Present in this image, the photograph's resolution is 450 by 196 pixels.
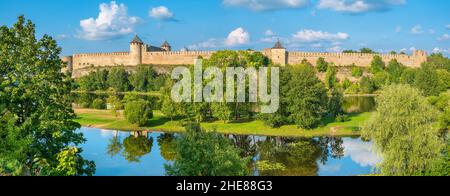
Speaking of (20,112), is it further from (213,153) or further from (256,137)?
(256,137)

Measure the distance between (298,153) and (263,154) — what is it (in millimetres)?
1819

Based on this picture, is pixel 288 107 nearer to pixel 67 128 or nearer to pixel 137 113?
pixel 137 113

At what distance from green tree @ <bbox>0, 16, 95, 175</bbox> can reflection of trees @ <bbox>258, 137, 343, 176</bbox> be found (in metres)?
9.48

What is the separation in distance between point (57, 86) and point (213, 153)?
438 cm

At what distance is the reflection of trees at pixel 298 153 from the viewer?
19953 millimetres

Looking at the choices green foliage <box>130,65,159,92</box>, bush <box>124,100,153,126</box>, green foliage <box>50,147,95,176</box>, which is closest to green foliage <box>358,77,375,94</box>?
green foliage <box>130,65,159,92</box>

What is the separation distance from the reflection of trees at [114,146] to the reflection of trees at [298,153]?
746 centimetres

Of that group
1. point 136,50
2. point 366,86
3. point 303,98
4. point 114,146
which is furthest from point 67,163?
point 136,50

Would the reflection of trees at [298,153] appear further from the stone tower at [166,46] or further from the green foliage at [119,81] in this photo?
the stone tower at [166,46]

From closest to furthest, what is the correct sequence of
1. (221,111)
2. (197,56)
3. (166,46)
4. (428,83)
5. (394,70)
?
1. (221,111)
2. (428,83)
3. (394,70)
4. (197,56)
5. (166,46)

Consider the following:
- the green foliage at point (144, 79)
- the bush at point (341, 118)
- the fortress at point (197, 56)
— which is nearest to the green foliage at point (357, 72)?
the fortress at point (197, 56)

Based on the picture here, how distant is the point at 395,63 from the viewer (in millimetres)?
68938

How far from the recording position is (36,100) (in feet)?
37.9
